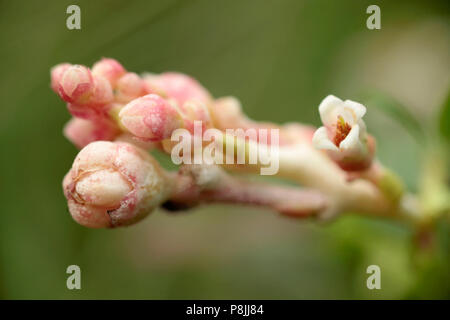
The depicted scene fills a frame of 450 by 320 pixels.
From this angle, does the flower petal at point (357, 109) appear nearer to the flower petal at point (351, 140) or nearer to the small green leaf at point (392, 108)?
the flower petal at point (351, 140)

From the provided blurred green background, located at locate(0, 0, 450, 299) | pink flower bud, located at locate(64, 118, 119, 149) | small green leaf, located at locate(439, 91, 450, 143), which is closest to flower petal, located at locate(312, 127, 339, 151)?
pink flower bud, located at locate(64, 118, 119, 149)

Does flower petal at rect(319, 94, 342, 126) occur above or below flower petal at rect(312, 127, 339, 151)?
above

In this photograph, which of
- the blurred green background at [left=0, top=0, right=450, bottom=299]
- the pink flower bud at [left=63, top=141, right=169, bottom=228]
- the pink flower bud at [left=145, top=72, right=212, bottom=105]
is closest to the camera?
the pink flower bud at [left=63, top=141, right=169, bottom=228]

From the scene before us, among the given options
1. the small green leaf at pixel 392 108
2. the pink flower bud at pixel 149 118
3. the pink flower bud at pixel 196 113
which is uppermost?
the small green leaf at pixel 392 108

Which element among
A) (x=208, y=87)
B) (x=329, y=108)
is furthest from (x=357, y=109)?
(x=208, y=87)

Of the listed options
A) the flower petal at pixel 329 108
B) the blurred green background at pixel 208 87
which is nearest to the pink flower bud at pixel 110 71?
the flower petal at pixel 329 108

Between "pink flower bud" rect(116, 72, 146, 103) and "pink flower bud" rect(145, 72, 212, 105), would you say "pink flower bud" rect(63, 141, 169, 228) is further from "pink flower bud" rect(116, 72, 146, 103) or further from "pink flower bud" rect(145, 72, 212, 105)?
"pink flower bud" rect(145, 72, 212, 105)

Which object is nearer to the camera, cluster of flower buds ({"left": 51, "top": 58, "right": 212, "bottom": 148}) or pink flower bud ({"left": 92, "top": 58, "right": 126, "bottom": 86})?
cluster of flower buds ({"left": 51, "top": 58, "right": 212, "bottom": 148})
